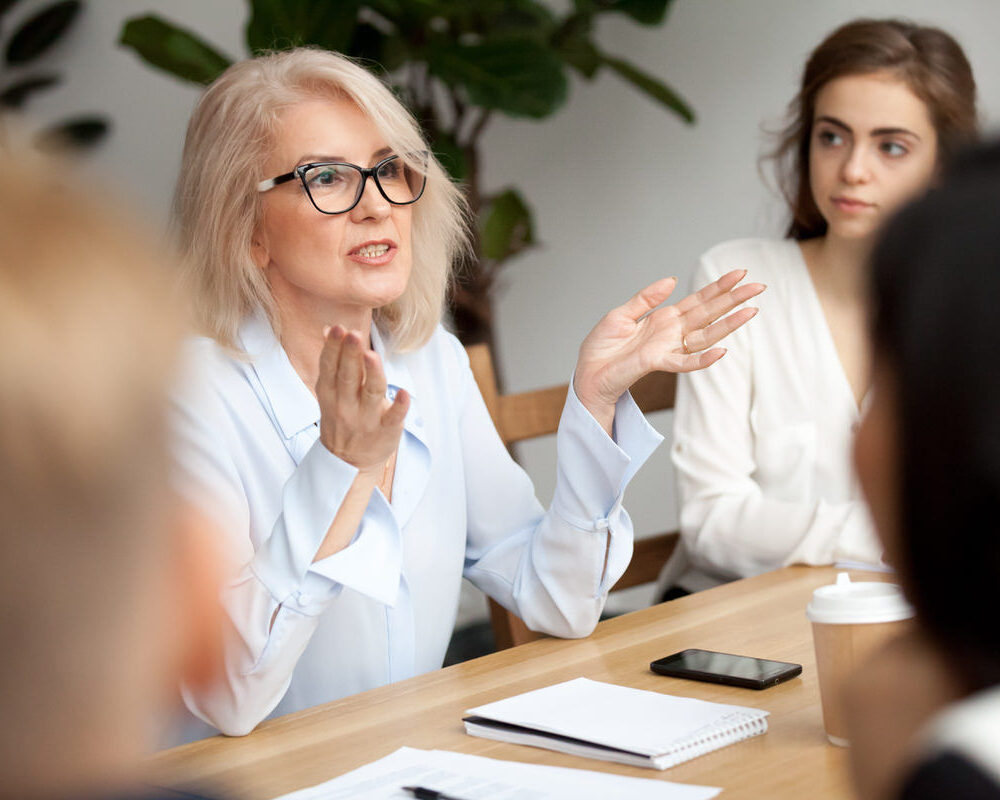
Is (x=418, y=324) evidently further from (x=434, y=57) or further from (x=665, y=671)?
(x=434, y=57)

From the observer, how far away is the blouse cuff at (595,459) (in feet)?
4.68

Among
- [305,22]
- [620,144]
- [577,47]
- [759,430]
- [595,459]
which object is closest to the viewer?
[595,459]

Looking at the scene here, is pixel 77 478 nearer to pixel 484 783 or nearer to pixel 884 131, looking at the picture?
pixel 484 783

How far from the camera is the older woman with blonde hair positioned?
1438 millimetres

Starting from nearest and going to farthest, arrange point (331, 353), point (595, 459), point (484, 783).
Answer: point (484, 783) < point (331, 353) < point (595, 459)

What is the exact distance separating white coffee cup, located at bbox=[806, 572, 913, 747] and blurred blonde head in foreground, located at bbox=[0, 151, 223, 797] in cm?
63

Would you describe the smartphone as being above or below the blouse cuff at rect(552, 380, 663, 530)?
below

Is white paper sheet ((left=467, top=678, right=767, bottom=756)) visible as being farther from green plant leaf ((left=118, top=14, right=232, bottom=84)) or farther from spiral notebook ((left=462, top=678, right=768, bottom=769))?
green plant leaf ((left=118, top=14, right=232, bottom=84))

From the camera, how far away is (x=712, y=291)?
4.87 ft

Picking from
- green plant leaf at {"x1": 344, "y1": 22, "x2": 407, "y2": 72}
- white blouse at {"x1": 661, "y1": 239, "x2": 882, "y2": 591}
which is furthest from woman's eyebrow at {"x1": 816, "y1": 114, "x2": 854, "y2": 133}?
green plant leaf at {"x1": 344, "y1": 22, "x2": 407, "y2": 72}

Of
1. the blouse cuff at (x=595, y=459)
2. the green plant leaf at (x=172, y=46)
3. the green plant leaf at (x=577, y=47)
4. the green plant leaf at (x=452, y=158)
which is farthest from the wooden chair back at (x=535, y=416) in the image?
the green plant leaf at (x=172, y=46)

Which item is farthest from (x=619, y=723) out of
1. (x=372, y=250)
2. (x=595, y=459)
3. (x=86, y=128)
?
(x=86, y=128)

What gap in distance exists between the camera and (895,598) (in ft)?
3.09

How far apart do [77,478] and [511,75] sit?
2.57 m
